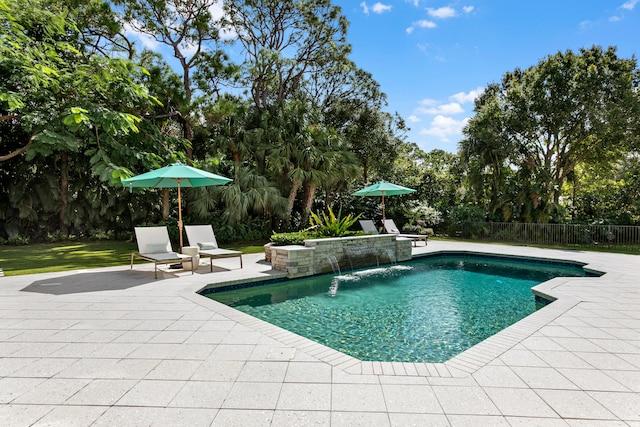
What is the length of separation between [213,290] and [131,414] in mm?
4559

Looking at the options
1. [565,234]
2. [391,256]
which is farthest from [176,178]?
[565,234]

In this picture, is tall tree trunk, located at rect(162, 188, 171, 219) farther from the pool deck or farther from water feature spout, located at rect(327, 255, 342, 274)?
the pool deck

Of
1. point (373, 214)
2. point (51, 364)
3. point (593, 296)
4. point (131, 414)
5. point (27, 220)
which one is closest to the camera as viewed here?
point (131, 414)

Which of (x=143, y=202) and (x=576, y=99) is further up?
(x=576, y=99)

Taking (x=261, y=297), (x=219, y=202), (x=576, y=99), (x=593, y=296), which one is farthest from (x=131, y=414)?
(x=576, y=99)

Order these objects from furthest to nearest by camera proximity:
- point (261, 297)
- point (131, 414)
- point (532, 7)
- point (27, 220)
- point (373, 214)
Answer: point (373, 214) → point (27, 220) → point (532, 7) → point (261, 297) → point (131, 414)

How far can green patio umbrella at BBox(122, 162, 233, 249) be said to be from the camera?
25.5 ft

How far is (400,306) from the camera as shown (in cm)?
592

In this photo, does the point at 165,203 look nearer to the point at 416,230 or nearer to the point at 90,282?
the point at 90,282

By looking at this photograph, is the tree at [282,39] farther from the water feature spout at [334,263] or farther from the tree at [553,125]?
the water feature spout at [334,263]

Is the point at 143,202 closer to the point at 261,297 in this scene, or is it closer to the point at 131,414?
the point at 261,297

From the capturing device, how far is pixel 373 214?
18891 millimetres

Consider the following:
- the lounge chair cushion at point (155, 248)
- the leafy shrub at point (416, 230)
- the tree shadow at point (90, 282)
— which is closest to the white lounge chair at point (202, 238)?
the lounge chair cushion at point (155, 248)

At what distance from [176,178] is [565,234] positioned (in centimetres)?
1530
